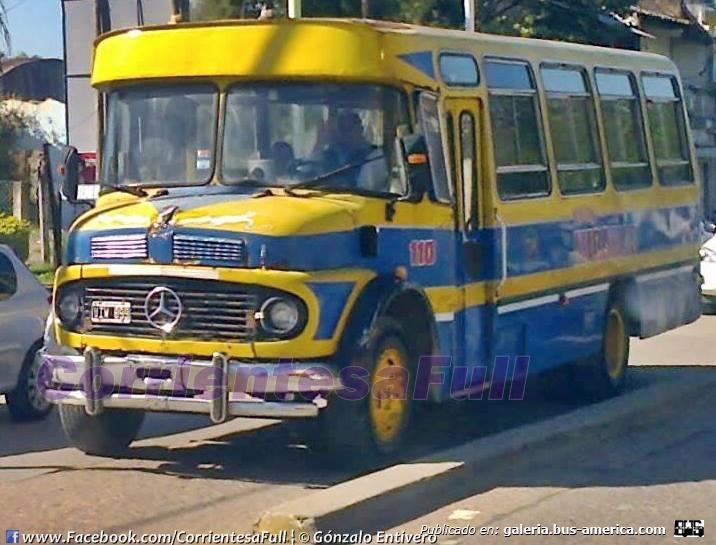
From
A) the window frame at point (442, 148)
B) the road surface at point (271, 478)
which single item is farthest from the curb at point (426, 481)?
the window frame at point (442, 148)

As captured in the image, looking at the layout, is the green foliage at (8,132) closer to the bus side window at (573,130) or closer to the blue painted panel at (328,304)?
the bus side window at (573,130)

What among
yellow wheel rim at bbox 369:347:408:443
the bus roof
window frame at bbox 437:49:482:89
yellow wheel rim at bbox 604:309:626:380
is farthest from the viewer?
yellow wheel rim at bbox 604:309:626:380

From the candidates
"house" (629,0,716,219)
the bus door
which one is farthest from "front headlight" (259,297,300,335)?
"house" (629,0,716,219)

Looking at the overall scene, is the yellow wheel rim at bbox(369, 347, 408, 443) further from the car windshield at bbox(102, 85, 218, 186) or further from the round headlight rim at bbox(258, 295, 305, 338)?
the car windshield at bbox(102, 85, 218, 186)

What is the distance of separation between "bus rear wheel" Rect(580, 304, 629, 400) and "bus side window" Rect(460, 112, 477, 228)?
9.68ft

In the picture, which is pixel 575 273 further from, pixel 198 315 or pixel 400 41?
pixel 198 315

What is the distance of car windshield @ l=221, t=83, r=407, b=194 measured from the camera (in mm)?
10273

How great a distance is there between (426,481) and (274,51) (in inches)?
122

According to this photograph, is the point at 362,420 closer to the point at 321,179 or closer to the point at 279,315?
the point at 279,315

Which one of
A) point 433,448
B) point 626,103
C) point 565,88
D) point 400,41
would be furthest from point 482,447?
point 626,103

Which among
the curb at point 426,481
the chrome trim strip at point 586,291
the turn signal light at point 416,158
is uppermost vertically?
the turn signal light at point 416,158

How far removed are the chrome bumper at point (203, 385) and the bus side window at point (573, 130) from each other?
4142 millimetres

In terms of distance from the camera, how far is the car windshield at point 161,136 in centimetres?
1054

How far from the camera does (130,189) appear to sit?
420 inches
